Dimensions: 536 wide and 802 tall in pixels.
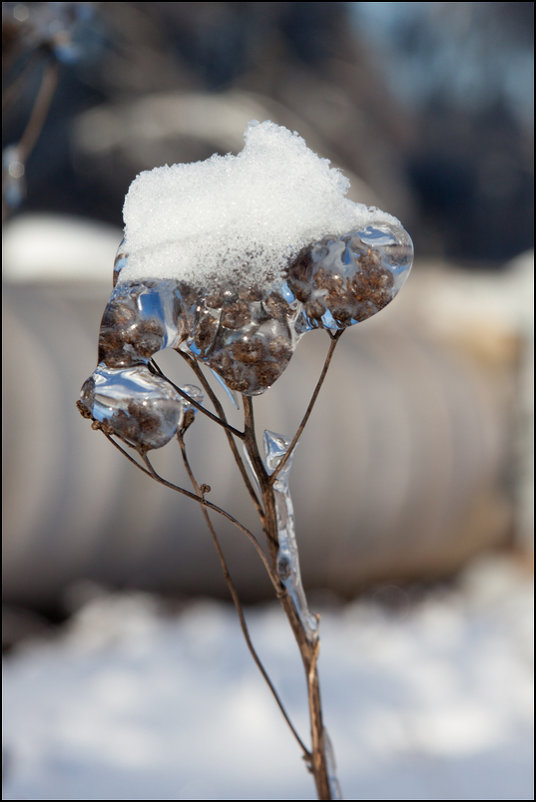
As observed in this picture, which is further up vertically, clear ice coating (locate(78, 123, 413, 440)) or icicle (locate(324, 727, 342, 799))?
clear ice coating (locate(78, 123, 413, 440))

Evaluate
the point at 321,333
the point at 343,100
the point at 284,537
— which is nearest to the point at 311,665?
the point at 284,537

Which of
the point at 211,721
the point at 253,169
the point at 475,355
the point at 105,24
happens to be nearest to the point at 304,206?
the point at 253,169

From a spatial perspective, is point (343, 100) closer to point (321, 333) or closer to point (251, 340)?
point (321, 333)

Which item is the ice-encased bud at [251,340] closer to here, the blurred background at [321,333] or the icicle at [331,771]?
the icicle at [331,771]

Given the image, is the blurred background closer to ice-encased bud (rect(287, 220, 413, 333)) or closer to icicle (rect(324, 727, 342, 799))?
icicle (rect(324, 727, 342, 799))

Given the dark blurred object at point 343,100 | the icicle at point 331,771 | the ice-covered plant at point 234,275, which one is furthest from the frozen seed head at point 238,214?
the dark blurred object at point 343,100

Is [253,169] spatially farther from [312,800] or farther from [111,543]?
[111,543]

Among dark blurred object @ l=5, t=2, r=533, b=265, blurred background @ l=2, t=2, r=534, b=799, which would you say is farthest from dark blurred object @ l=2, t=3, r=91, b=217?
dark blurred object @ l=5, t=2, r=533, b=265
